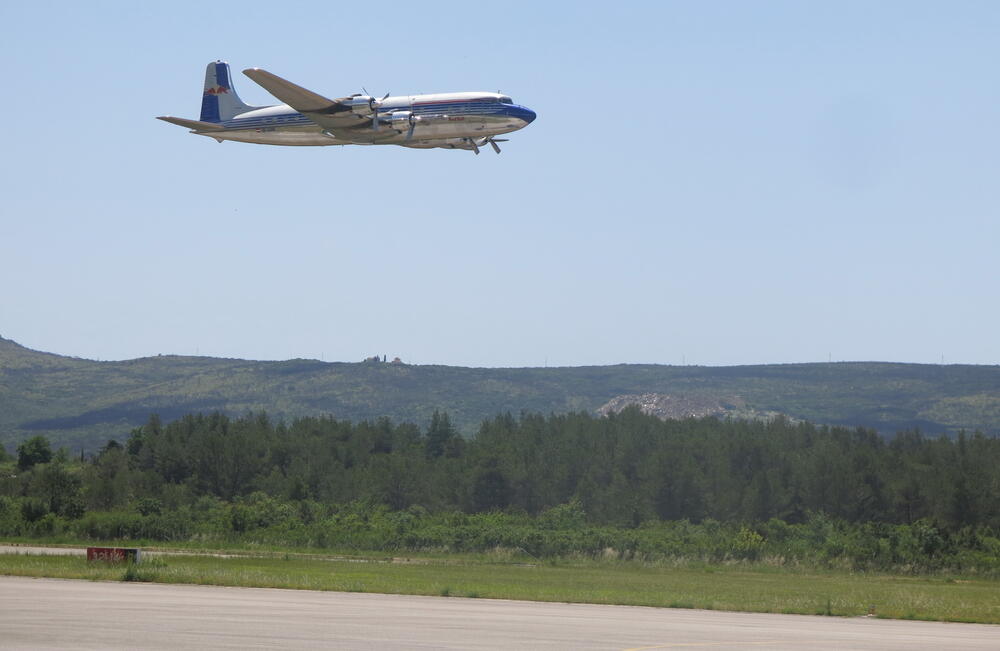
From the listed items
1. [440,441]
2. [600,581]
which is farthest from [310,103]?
[440,441]

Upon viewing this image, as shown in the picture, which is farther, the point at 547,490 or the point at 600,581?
the point at 547,490

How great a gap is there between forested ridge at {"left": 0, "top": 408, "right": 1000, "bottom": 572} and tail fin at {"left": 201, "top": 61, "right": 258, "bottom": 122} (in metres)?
26.5

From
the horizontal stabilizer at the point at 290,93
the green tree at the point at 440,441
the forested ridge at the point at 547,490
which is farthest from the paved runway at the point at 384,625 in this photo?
the green tree at the point at 440,441

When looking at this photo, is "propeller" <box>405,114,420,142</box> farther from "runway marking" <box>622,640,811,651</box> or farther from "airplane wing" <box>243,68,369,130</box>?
"runway marking" <box>622,640,811,651</box>

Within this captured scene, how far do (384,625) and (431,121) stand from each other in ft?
142

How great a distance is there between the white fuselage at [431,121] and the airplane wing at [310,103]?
26.2 inches

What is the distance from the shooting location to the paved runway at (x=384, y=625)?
24062 mm

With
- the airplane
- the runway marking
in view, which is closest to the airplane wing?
the airplane

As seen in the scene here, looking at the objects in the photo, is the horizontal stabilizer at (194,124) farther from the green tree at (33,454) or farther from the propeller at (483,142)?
the green tree at (33,454)

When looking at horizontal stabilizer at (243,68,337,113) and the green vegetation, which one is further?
horizontal stabilizer at (243,68,337,113)

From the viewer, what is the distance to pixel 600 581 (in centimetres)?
5181

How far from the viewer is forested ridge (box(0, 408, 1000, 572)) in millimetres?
78688

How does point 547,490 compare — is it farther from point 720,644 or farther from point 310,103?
point 720,644

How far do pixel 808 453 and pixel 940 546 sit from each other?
96.9 feet
